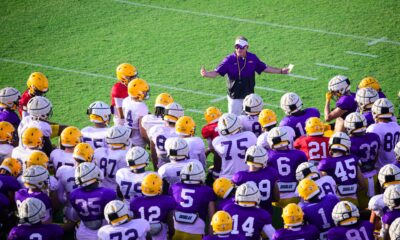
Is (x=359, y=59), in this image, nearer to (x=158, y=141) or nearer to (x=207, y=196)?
(x=158, y=141)

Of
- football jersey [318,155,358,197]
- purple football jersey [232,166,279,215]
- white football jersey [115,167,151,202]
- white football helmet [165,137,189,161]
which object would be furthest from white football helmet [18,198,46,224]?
football jersey [318,155,358,197]

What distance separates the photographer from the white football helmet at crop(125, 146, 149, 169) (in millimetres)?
11703

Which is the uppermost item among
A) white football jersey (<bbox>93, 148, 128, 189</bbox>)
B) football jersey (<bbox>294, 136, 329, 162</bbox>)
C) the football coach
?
the football coach

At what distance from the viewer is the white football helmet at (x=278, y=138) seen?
40.1 ft

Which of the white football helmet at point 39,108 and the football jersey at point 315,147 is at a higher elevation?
the white football helmet at point 39,108

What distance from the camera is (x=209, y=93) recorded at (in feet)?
55.4

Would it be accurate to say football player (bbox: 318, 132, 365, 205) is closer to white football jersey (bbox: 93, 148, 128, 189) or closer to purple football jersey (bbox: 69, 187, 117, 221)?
white football jersey (bbox: 93, 148, 128, 189)

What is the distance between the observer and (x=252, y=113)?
533 inches

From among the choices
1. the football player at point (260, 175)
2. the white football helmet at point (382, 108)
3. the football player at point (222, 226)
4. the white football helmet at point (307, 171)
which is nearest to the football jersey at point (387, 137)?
the white football helmet at point (382, 108)

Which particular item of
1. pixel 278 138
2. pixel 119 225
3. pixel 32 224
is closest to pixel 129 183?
pixel 119 225

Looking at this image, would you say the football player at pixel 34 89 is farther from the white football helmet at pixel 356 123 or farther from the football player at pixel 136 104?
the white football helmet at pixel 356 123

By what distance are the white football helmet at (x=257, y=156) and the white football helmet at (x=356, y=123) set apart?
1592mm

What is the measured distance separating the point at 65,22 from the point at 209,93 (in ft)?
16.0

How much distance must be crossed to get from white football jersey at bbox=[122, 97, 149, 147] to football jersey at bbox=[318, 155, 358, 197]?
350 centimetres
